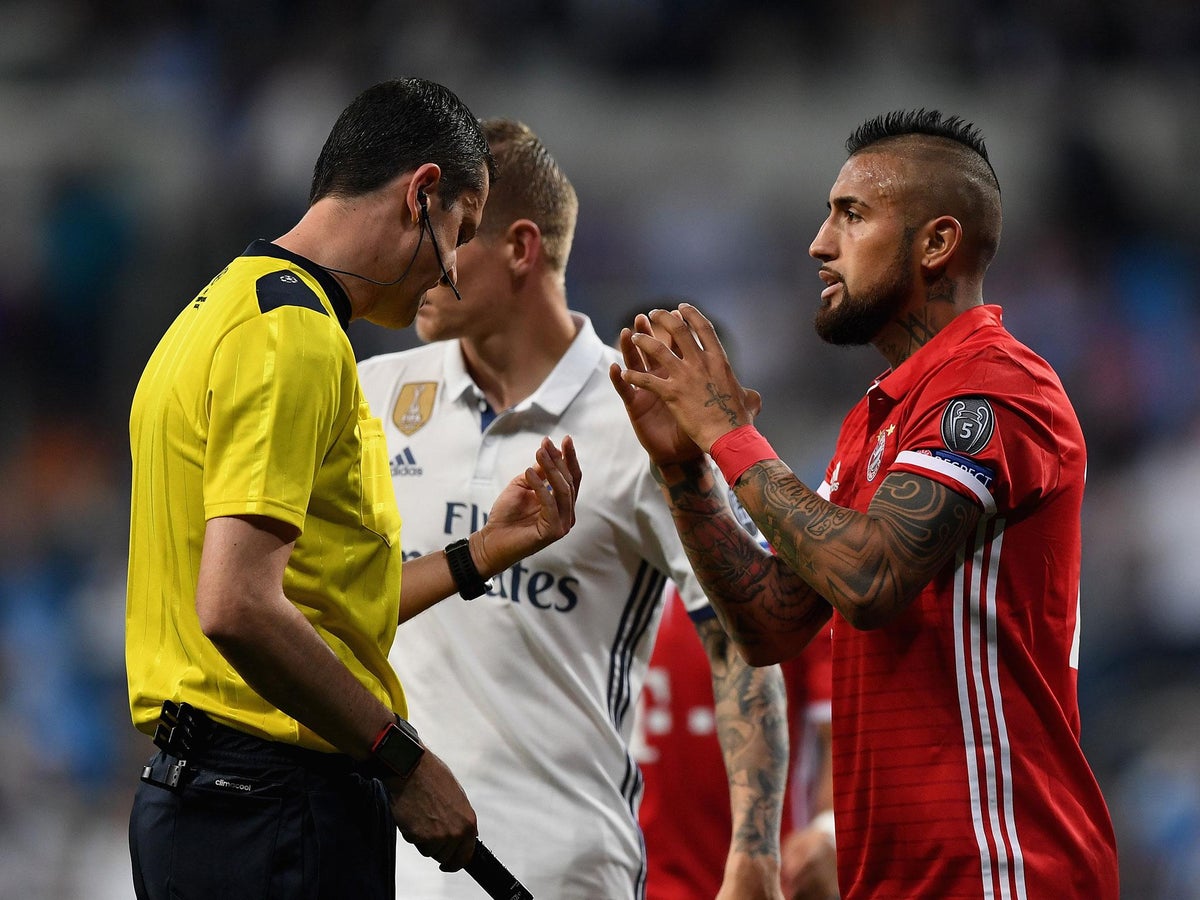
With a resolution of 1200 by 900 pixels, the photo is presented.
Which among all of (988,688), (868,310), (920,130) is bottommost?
(988,688)

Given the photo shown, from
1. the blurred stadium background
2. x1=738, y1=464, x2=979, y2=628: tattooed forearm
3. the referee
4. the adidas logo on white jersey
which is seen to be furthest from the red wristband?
the blurred stadium background

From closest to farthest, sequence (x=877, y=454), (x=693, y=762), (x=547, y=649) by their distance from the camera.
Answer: (x=877, y=454) < (x=547, y=649) < (x=693, y=762)

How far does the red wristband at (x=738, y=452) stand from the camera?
2.50m

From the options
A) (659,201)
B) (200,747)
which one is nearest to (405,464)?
(200,747)

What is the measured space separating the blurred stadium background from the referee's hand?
486cm

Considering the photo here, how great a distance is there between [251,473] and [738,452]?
88 cm

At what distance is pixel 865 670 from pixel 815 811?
2104 mm

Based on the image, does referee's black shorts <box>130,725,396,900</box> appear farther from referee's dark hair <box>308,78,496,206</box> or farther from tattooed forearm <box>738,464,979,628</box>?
referee's dark hair <box>308,78,496,206</box>

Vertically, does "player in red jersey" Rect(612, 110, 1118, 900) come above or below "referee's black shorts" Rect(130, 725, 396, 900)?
above

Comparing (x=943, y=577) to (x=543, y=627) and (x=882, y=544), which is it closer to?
(x=882, y=544)

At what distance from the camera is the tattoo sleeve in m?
3.33

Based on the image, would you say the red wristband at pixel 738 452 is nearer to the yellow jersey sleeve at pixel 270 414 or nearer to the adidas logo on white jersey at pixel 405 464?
the yellow jersey sleeve at pixel 270 414

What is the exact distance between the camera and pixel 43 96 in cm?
853

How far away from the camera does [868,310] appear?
277 cm
